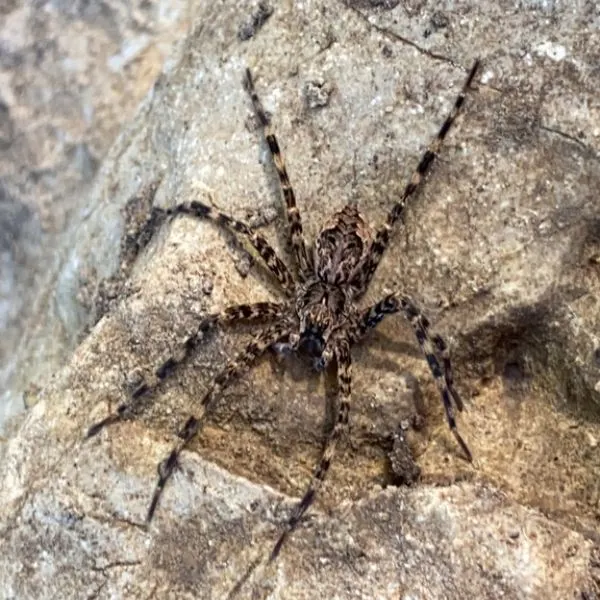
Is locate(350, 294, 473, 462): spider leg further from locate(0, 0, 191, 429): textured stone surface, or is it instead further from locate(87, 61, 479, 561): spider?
locate(0, 0, 191, 429): textured stone surface

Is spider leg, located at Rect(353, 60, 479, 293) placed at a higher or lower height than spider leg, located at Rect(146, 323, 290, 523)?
higher

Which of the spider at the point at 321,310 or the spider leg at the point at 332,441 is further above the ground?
the spider at the point at 321,310

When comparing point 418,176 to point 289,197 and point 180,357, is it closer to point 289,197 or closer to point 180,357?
point 289,197

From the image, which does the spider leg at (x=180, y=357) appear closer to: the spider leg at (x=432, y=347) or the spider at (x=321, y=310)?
the spider at (x=321, y=310)

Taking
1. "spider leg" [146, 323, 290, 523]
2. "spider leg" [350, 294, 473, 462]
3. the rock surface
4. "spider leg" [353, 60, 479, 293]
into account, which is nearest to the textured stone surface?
the rock surface

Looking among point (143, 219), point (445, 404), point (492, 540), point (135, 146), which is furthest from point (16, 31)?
point (492, 540)

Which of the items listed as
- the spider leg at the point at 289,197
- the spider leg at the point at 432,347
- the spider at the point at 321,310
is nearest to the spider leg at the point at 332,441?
the spider at the point at 321,310
